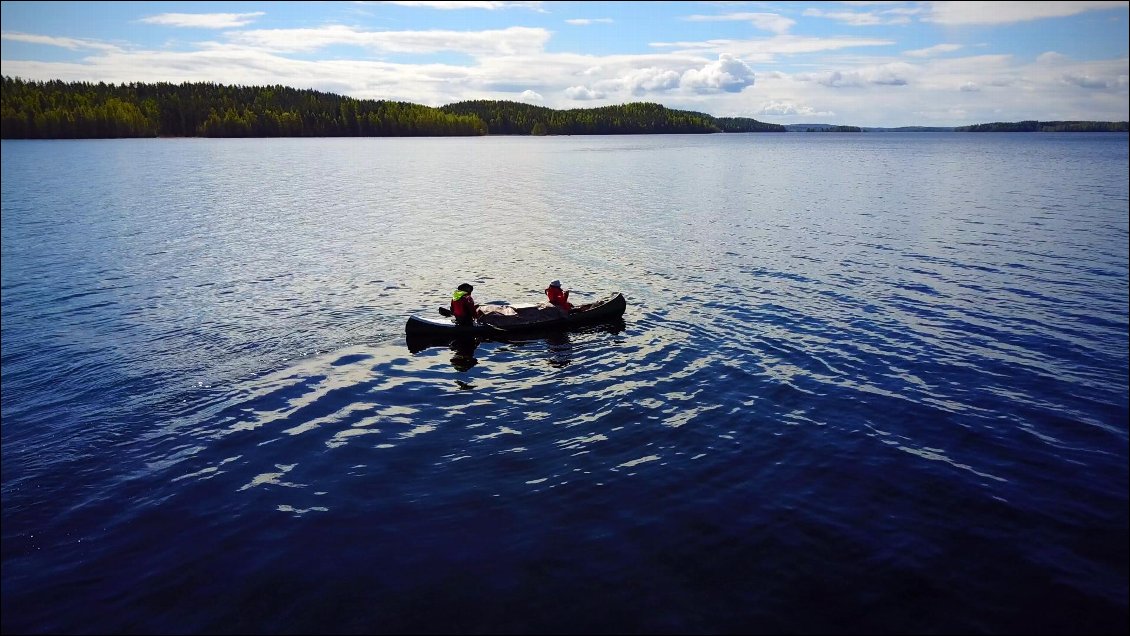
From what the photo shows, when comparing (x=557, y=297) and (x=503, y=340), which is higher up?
(x=557, y=297)

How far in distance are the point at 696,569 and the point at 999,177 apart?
11176cm

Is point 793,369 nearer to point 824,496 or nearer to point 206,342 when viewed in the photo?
point 824,496

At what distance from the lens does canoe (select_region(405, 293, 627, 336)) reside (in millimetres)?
27672

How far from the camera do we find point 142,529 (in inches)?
578

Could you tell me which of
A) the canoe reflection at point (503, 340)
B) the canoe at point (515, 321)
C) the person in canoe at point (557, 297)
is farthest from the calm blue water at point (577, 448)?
the person in canoe at point (557, 297)

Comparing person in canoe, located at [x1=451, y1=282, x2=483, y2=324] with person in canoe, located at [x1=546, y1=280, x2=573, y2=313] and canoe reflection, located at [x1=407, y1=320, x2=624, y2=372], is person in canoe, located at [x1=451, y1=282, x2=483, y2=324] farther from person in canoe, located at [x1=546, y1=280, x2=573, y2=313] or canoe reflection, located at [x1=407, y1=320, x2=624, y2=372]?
person in canoe, located at [x1=546, y1=280, x2=573, y2=313]

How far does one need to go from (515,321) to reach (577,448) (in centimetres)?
1105

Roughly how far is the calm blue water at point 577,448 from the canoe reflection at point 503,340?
341mm

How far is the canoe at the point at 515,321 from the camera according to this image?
27672 mm

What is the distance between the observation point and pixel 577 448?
59.9 ft

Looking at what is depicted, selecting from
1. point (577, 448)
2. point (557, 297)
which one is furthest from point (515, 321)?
point (577, 448)

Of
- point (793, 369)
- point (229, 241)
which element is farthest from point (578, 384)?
point (229, 241)

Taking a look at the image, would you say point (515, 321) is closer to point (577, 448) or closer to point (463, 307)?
point (463, 307)

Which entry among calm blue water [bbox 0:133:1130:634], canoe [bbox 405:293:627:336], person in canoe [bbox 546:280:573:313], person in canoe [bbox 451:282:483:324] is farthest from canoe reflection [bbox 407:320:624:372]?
person in canoe [bbox 546:280:573:313]
